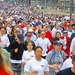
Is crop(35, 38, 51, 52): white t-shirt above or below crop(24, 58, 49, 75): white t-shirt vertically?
below

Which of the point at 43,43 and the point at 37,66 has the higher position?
the point at 37,66

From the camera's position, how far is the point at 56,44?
755cm

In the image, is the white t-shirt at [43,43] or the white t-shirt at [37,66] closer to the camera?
the white t-shirt at [37,66]

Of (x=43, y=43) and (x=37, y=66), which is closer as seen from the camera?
(x=37, y=66)

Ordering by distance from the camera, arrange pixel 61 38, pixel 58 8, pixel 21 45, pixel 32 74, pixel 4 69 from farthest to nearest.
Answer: pixel 58 8
pixel 61 38
pixel 21 45
pixel 32 74
pixel 4 69

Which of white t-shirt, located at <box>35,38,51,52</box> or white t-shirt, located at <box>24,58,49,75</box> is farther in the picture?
white t-shirt, located at <box>35,38,51,52</box>

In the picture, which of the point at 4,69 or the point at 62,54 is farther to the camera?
the point at 62,54

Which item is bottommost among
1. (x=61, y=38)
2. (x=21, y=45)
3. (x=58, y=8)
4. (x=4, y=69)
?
(x=58, y=8)

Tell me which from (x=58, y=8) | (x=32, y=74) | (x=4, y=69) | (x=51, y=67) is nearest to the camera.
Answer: (x=4, y=69)

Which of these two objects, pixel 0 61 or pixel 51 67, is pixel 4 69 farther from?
pixel 51 67

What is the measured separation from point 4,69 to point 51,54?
4.19m

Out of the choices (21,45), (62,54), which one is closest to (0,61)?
(62,54)

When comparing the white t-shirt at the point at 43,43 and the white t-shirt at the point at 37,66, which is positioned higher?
the white t-shirt at the point at 37,66

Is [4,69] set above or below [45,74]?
above
